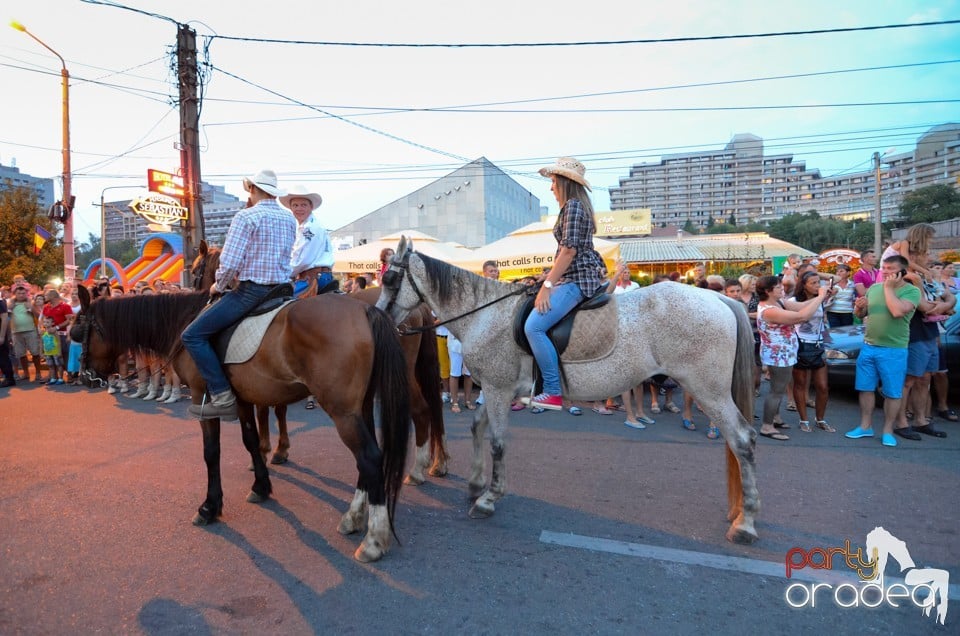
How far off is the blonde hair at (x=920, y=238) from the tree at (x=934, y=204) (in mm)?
57482

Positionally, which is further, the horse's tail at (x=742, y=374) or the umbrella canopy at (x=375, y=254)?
the umbrella canopy at (x=375, y=254)

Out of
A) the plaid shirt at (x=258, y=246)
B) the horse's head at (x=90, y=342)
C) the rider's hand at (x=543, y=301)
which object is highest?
the plaid shirt at (x=258, y=246)

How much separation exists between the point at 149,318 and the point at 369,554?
2769 millimetres

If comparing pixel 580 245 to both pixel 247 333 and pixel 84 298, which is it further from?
pixel 84 298


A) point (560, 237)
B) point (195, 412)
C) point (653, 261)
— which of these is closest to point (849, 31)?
point (560, 237)

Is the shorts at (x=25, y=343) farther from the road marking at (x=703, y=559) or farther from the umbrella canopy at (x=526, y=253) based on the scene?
the road marking at (x=703, y=559)

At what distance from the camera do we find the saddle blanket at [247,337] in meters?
3.85

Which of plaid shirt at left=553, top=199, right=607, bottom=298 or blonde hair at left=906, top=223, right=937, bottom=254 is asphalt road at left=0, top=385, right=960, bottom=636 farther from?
blonde hair at left=906, top=223, right=937, bottom=254

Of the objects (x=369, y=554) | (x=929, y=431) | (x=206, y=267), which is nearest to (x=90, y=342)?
(x=206, y=267)

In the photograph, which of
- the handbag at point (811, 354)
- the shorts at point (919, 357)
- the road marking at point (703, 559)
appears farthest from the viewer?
the handbag at point (811, 354)

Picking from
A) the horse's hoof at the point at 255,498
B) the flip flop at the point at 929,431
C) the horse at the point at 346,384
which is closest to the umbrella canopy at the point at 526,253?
the flip flop at the point at 929,431

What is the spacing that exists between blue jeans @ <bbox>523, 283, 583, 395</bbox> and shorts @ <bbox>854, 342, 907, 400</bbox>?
14.6 ft

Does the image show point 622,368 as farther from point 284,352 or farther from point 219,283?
point 219,283

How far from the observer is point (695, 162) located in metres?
154
